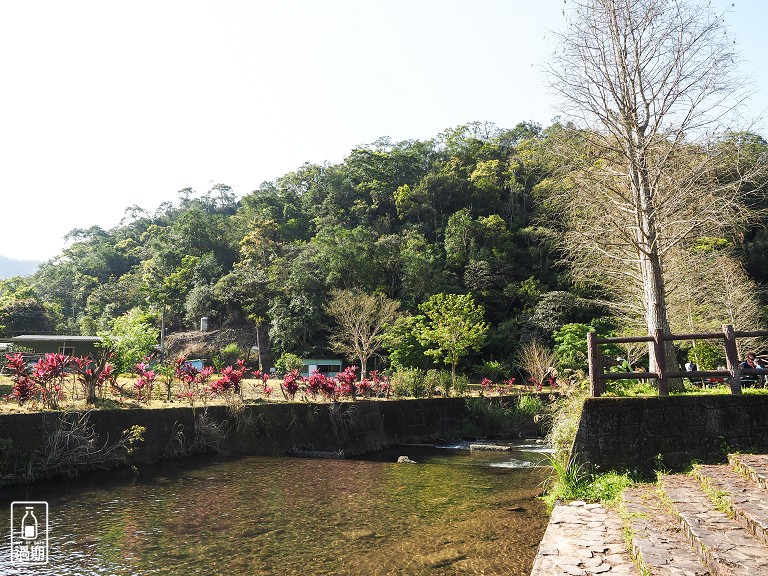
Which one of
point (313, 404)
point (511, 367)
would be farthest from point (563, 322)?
point (313, 404)

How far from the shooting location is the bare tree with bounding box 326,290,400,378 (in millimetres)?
30453

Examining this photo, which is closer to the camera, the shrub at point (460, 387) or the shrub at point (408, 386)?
the shrub at point (408, 386)

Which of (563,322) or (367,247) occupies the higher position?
(367,247)

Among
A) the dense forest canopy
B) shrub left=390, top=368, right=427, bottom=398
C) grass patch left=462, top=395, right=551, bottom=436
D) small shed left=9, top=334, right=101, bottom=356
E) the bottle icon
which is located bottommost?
grass patch left=462, top=395, right=551, bottom=436

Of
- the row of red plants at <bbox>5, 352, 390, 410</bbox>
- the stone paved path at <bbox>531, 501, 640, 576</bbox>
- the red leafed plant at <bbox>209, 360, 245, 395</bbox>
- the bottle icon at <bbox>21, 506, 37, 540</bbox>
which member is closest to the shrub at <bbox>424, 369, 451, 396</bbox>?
the row of red plants at <bbox>5, 352, 390, 410</bbox>

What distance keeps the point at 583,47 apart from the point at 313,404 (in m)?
12.2

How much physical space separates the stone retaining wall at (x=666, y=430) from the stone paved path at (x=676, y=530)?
0.71 m

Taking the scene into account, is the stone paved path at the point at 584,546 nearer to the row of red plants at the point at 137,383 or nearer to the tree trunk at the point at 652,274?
the tree trunk at the point at 652,274

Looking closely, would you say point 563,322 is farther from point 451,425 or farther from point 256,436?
point 256,436

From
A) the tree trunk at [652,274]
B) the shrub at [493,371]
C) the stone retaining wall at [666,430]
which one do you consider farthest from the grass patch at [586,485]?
the shrub at [493,371]

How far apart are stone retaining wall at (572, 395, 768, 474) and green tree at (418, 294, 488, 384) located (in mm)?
17636

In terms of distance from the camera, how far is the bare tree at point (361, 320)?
30.5m

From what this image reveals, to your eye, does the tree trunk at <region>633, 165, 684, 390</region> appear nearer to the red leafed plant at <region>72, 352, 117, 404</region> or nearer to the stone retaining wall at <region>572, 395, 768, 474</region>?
the stone retaining wall at <region>572, 395, 768, 474</region>

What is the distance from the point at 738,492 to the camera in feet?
18.6
